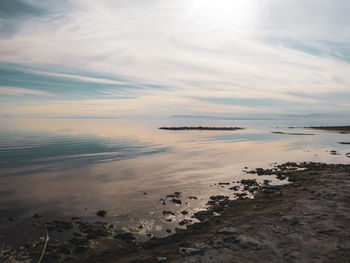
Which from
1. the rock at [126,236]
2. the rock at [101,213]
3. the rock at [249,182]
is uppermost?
the rock at [249,182]

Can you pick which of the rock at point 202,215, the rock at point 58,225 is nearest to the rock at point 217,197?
the rock at point 202,215

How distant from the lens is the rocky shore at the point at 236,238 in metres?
9.30

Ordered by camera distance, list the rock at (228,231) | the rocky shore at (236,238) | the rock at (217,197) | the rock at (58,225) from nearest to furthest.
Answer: the rocky shore at (236,238) → the rock at (228,231) → the rock at (58,225) → the rock at (217,197)

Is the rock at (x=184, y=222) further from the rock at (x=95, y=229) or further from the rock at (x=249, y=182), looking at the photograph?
the rock at (x=249, y=182)

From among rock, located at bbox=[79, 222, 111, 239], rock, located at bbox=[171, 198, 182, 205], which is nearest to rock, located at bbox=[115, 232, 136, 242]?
rock, located at bbox=[79, 222, 111, 239]

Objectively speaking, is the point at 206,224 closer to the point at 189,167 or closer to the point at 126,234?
the point at 126,234

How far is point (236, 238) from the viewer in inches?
416

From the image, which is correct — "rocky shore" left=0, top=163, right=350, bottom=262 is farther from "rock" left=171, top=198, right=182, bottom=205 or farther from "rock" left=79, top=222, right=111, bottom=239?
"rock" left=171, top=198, right=182, bottom=205

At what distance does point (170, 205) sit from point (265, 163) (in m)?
20.5

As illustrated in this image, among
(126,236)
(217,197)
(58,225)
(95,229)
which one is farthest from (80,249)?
(217,197)

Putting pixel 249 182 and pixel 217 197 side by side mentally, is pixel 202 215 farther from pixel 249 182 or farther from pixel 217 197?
pixel 249 182

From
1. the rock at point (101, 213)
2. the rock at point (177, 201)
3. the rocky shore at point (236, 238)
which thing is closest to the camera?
the rocky shore at point (236, 238)

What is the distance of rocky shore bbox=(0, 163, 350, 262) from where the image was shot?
930 cm

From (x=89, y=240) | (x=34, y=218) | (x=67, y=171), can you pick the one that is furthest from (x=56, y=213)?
(x=67, y=171)
